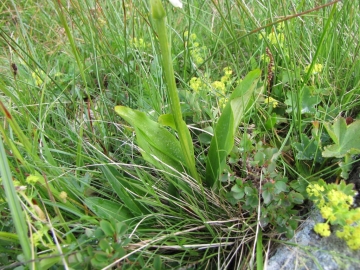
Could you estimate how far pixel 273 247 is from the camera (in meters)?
0.88

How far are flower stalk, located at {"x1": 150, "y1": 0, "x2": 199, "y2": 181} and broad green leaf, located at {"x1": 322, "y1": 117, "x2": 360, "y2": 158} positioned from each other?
0.36m

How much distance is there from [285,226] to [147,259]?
35 centimetres

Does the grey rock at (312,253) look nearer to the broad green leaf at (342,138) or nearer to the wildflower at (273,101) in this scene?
the broad green leaf at (342,138)

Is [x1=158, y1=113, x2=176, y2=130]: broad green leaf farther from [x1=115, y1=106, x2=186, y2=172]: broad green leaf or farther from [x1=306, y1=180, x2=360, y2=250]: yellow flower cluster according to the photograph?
[x1=306, y1=180, x2=360, y2=250]: yellow flower cluster

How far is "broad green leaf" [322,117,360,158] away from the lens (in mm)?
916

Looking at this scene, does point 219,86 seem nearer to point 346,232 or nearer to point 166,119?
point 166,119

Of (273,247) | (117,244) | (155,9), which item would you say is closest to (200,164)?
(273,247)

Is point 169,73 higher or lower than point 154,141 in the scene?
higher

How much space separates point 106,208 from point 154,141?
23cm

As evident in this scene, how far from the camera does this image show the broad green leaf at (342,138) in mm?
916

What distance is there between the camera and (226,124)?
38.1 inches

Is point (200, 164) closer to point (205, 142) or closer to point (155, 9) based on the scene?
point (205, 142)

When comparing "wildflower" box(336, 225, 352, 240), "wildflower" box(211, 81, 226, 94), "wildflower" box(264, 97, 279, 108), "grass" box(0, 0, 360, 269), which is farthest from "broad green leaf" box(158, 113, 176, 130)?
"wildflower" box(336, 225, 352, 240)

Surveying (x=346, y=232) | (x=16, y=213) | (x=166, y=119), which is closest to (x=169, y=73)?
(x=166, y=119)
